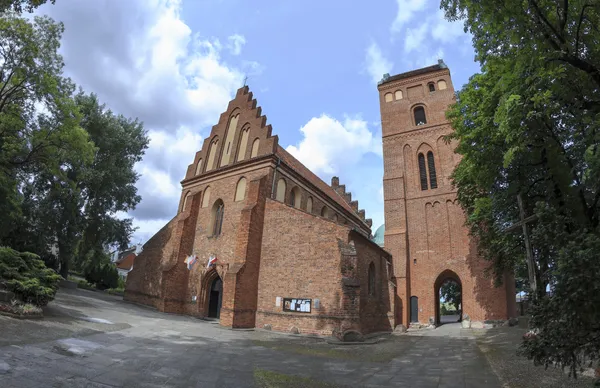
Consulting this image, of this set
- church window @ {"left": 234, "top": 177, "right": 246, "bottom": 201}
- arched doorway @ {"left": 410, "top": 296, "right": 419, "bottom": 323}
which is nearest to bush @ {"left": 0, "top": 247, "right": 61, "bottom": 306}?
church window @ {"left": 234, "top": 177, "right": 246, "bottom": 201}

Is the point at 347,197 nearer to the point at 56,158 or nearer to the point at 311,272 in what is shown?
the point at 311,272

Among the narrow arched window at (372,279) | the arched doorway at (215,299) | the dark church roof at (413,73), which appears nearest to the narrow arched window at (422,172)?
the dark church roof at (413,73)

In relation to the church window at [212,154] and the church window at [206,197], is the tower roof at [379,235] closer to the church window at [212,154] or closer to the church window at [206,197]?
the church window at [212,154]

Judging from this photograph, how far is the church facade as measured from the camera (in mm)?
15594

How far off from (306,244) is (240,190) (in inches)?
243

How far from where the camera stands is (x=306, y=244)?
16.5 metres

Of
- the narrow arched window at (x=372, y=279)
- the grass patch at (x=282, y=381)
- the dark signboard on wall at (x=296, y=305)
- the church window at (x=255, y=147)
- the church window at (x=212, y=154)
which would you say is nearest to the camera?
the grass patch at (x=282, y=381)

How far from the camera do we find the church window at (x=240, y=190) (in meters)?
20.2

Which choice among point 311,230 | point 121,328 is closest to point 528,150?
point 311,230

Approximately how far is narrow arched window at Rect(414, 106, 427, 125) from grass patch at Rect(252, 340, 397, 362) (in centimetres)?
2239

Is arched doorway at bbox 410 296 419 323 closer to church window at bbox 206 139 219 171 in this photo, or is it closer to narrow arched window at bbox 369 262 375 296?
narrow arched window at bbox 369 262 375 296

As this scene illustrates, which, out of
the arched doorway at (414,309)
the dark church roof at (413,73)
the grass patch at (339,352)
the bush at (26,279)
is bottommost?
the grass patch at (339,352)

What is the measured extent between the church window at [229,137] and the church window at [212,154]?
0.94m

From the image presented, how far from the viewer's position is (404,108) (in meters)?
29.6
